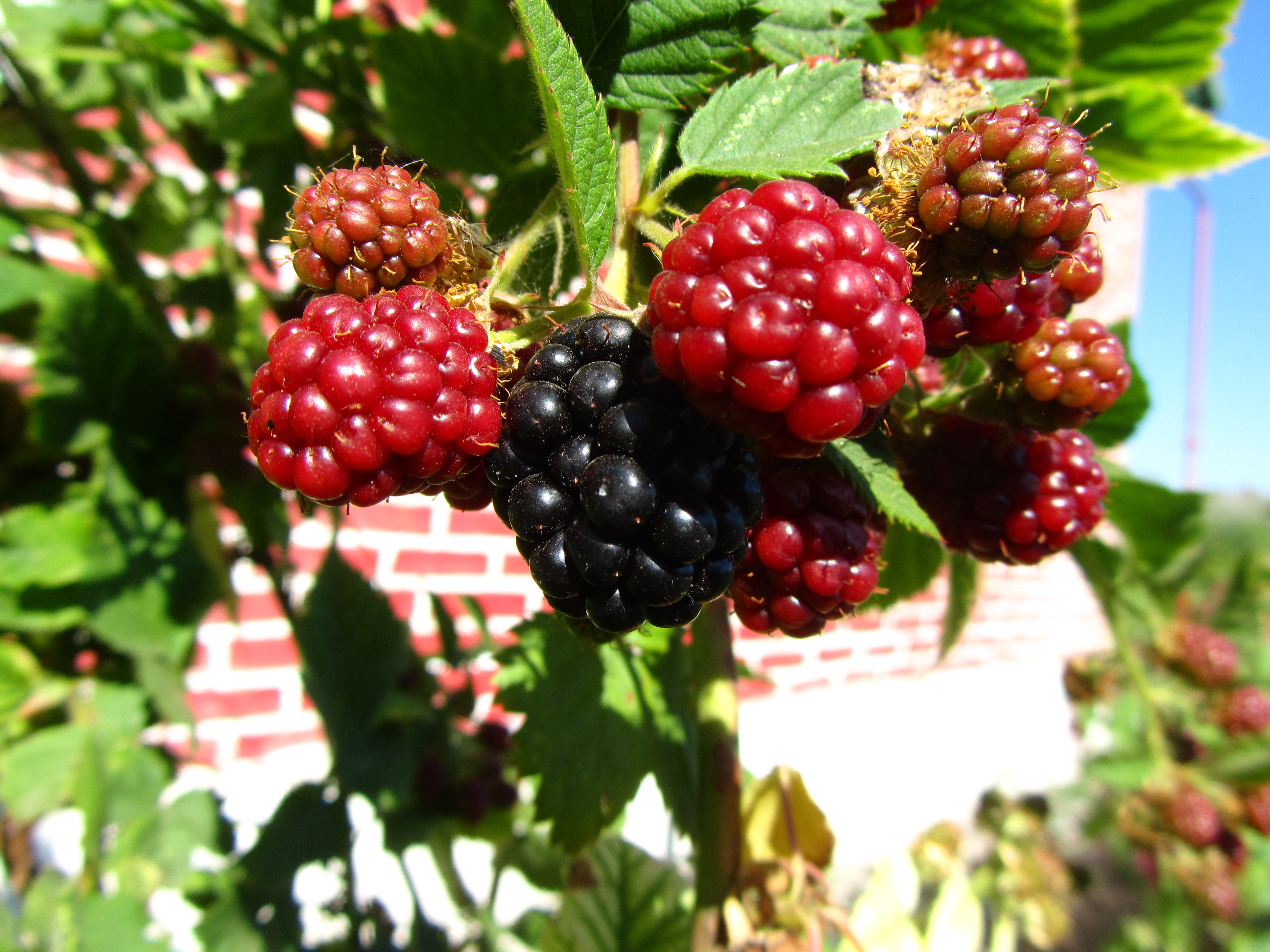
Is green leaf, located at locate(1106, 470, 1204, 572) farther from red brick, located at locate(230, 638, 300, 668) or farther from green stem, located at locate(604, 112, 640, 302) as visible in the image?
red brick, located at locate(230, 638, 300, 668)

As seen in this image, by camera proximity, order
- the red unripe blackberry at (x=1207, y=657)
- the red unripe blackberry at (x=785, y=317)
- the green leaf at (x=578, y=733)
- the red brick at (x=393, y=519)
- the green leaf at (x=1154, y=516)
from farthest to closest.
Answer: the red brick at (x=393, y=519) → the red unripe blackberry at (x=1207, y=657) → the green leaf at (x=1154, y=516) → the green leaf at (x=578, y=733) → the red unripe blackberry at (x=785, y=317)

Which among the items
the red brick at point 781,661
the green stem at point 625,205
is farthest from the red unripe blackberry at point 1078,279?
the red brick at point 781,661

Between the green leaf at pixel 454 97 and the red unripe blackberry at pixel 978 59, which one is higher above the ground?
the green leaf at pixel 454 97

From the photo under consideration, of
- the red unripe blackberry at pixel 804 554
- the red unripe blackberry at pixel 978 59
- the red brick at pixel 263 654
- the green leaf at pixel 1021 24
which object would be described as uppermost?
the green leaf at pixel 1021 24

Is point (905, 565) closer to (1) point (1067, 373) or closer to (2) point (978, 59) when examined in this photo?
(1) point (1067, 373)

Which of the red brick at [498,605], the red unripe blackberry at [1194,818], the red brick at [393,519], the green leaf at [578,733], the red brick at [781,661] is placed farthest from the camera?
the red brick at [781,661]

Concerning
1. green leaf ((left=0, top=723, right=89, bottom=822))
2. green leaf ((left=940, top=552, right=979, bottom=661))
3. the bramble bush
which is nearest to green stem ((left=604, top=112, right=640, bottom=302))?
the bramble bush

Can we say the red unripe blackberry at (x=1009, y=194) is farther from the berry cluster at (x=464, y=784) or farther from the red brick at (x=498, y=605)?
the red brick at (x=498, y=605)
